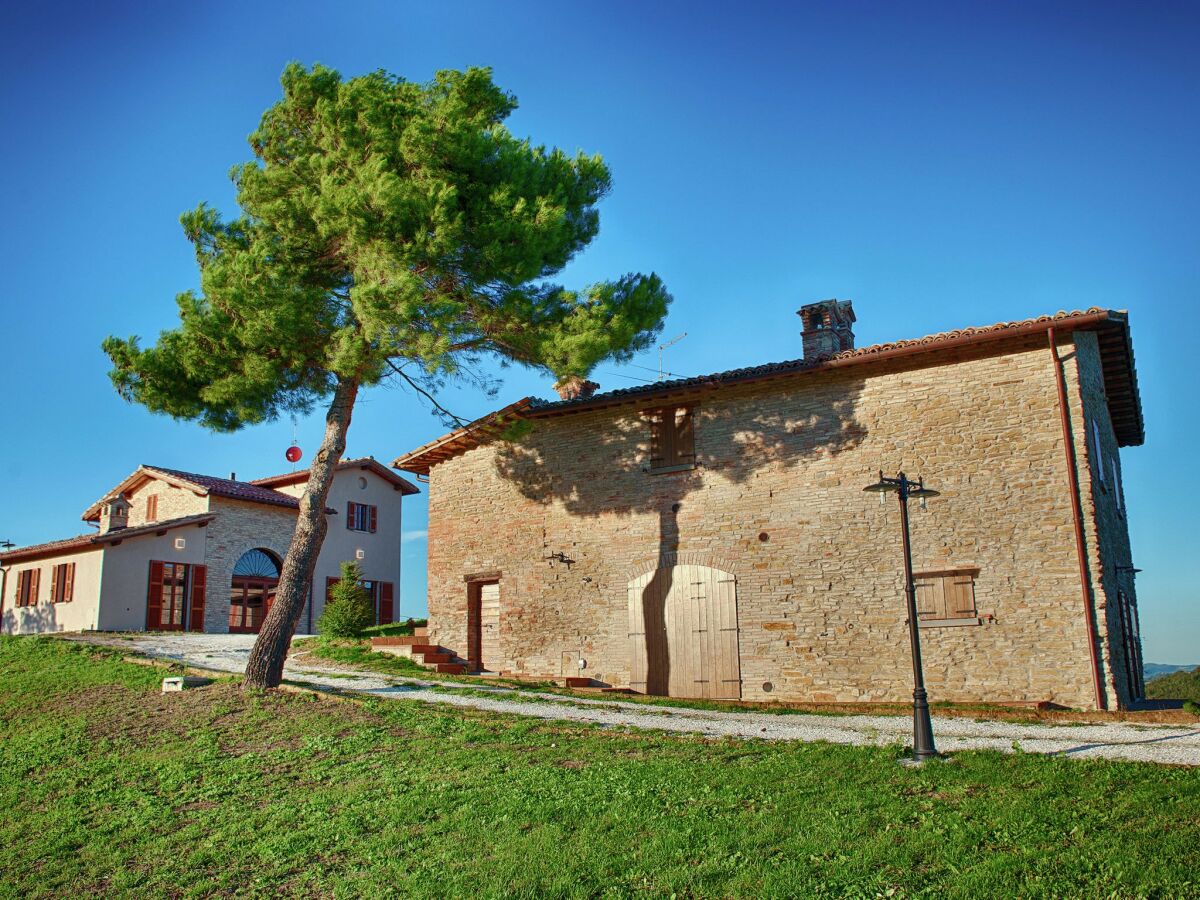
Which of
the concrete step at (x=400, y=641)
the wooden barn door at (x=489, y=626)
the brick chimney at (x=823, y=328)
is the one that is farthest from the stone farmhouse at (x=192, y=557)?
the brick chimney at (x=823, y=328)

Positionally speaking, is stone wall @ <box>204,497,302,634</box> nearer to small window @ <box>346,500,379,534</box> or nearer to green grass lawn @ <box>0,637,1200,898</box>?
small window @ <box>346,500,379,534</box>

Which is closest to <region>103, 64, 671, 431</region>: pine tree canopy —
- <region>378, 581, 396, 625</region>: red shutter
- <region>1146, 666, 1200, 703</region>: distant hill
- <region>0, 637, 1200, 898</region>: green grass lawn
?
<region>0, 637, 1200, 898</region>: green grass lawn

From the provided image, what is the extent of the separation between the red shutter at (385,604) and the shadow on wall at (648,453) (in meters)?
14.3

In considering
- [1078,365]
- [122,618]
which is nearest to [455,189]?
[1078,365]

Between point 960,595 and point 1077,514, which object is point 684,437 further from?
point 1077,514

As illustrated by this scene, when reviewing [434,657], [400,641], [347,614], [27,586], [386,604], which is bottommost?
[434,657]

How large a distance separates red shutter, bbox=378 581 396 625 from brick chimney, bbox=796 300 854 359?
19.1m

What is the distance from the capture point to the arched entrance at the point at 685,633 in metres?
16.1

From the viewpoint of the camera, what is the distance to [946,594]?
1445 cm

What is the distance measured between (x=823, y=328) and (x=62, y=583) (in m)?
22.0

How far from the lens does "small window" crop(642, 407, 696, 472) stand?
674 inches

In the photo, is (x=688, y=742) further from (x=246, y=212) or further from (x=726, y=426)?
(x=246, y=212)

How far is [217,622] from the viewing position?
27312mm

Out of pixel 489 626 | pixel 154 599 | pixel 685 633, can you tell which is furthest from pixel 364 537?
pixel 685 633
